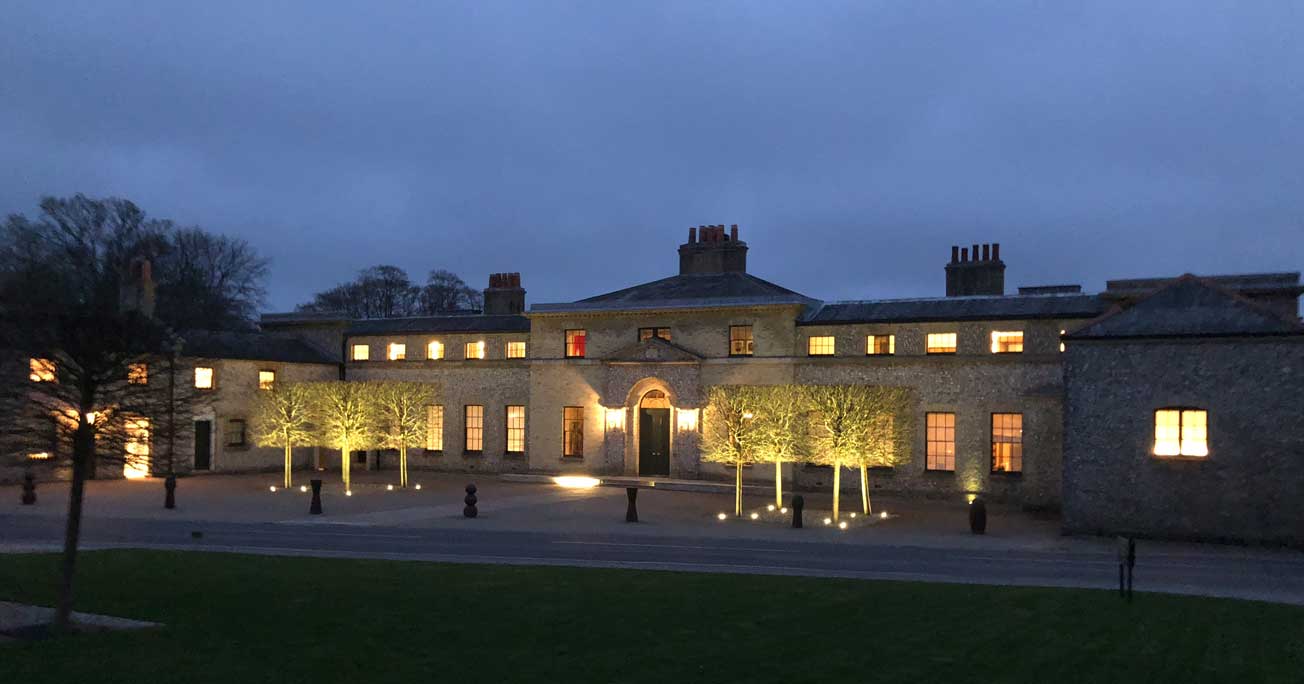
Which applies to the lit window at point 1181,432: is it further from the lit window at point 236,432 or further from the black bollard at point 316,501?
the lit window at point 236,432

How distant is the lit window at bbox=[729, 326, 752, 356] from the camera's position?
37062mm

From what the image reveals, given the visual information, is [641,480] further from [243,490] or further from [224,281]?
[224,281]

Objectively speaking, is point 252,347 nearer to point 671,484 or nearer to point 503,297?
point 503,297

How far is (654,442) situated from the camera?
3844 cm

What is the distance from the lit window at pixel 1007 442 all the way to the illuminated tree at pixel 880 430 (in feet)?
14.7

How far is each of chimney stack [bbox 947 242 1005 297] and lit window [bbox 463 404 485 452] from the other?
19878mm

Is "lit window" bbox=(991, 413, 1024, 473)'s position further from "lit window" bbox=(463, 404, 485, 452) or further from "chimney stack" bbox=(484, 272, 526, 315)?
"chimney stack" bbox=(484, 272, 526, 315)

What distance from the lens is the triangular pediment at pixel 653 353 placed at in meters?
37.6

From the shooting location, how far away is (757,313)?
36.8 m

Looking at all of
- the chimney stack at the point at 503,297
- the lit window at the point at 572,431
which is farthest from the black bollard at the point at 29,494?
the chimney stack at the point at 503,297

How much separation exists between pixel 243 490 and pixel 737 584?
24310 millimetres

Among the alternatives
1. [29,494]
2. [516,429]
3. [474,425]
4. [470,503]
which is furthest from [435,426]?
[29,494]

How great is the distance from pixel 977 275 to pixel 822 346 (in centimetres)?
695

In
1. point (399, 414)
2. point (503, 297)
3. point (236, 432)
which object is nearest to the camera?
point (399, 414)
